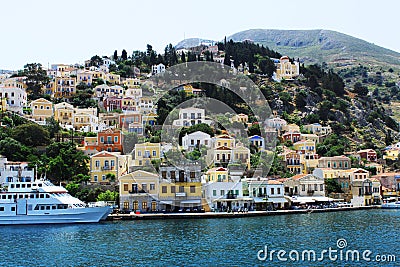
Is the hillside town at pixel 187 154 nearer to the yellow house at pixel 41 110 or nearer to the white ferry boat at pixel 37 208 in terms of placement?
the yellow house at pixel 41 110

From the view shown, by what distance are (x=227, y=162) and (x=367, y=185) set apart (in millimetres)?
13129

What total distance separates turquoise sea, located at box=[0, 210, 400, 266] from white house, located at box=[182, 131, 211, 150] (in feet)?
62.0

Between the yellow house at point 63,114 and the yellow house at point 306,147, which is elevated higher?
the yellow house at point 63,114

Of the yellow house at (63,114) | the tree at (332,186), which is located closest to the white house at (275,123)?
the tree at (332,186)

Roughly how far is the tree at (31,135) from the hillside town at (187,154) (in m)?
3.41

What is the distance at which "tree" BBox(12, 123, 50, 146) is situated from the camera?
178 feet

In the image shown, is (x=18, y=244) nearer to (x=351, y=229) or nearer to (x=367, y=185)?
(x=351, y=229)

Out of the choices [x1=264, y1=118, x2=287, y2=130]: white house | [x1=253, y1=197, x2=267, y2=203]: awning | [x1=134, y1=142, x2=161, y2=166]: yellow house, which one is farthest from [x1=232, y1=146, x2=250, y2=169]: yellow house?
[x1=264, y1=118, x2=287, y2=130]: white house

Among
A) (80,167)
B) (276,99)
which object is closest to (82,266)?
(80,167)

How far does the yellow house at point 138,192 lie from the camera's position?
43.8 m

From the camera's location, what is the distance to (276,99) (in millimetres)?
88438

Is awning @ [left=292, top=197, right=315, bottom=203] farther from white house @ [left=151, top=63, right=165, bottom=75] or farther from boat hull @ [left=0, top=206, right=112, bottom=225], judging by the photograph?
white house @ [left=151, top=63, right=165, bottom=75]

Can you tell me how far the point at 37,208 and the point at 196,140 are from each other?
2307 centimetres

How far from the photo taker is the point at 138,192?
4394cm
